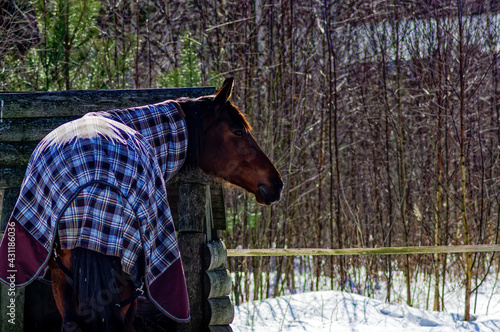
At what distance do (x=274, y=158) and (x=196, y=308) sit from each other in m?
3.94

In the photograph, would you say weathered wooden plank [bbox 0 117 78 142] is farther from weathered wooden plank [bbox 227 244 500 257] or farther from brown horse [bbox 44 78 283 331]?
weathered wooden plank [bbox 227 244 500 257]

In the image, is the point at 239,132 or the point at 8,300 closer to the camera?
Answer: the point at 239,132

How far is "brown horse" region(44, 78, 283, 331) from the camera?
2.03m

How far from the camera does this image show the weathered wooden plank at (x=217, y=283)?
3771mm

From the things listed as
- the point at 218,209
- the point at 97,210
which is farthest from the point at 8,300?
the point at 97,210

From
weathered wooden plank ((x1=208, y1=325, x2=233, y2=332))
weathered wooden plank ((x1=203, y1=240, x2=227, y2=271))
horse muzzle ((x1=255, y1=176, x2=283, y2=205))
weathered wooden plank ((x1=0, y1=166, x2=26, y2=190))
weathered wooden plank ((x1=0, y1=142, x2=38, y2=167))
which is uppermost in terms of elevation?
weathered wooden plank ((x1=0, y1=142, x2=38, y2=167))

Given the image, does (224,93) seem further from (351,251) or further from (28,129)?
(351,251)

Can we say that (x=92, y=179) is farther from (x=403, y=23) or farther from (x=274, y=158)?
(x=403, y=23)

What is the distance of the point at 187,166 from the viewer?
312 centimetres

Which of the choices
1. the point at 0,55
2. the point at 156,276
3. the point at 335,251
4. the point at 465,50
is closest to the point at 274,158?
the point at 335,251

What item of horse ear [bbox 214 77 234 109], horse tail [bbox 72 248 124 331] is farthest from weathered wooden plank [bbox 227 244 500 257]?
horse tail [bbox 72 248 124 331]

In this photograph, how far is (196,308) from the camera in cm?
373

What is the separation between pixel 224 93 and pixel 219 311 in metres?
1.52

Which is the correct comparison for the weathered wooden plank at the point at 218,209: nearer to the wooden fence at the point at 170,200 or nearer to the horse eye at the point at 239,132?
the wooden fence at the point at 170,200
